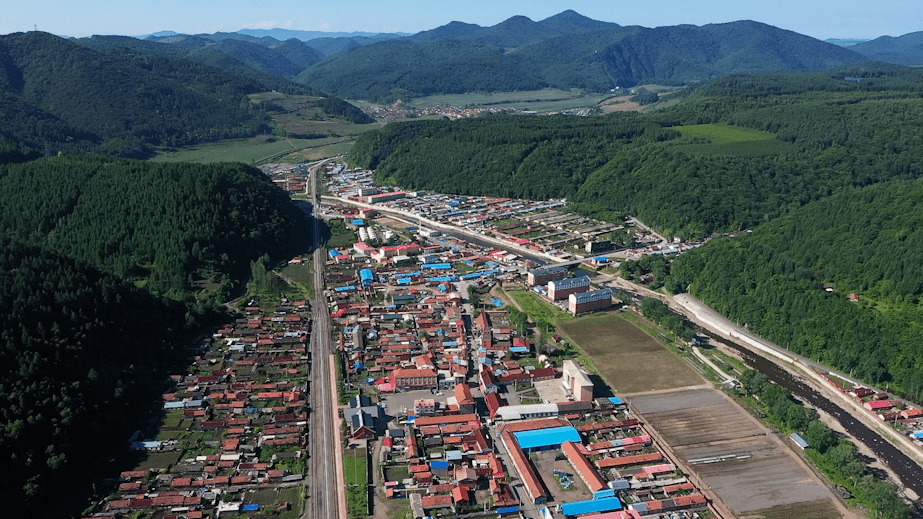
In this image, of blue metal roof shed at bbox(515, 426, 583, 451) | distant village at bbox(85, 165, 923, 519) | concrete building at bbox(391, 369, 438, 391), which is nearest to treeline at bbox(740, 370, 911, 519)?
distant village at bbox(85, 165, 923, 519)

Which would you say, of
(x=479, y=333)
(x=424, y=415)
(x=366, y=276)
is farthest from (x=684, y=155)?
(x=424, y=415)

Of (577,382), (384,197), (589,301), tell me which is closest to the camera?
(577,382)

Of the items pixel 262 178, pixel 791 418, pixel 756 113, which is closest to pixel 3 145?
pixel 262 178

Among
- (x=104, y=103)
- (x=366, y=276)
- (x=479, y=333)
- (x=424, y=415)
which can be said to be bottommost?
(x=424, y=415)

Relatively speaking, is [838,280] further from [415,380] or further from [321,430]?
[321,430]

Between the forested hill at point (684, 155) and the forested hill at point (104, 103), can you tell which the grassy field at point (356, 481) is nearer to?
the forested hill at point (684, 155)

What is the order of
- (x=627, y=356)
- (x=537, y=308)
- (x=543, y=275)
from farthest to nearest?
1. (x=543, y=275)
2. (x=537, y=308)
3. (x=627, y=356)

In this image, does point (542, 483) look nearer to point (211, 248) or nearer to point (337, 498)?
point (337, 498)
